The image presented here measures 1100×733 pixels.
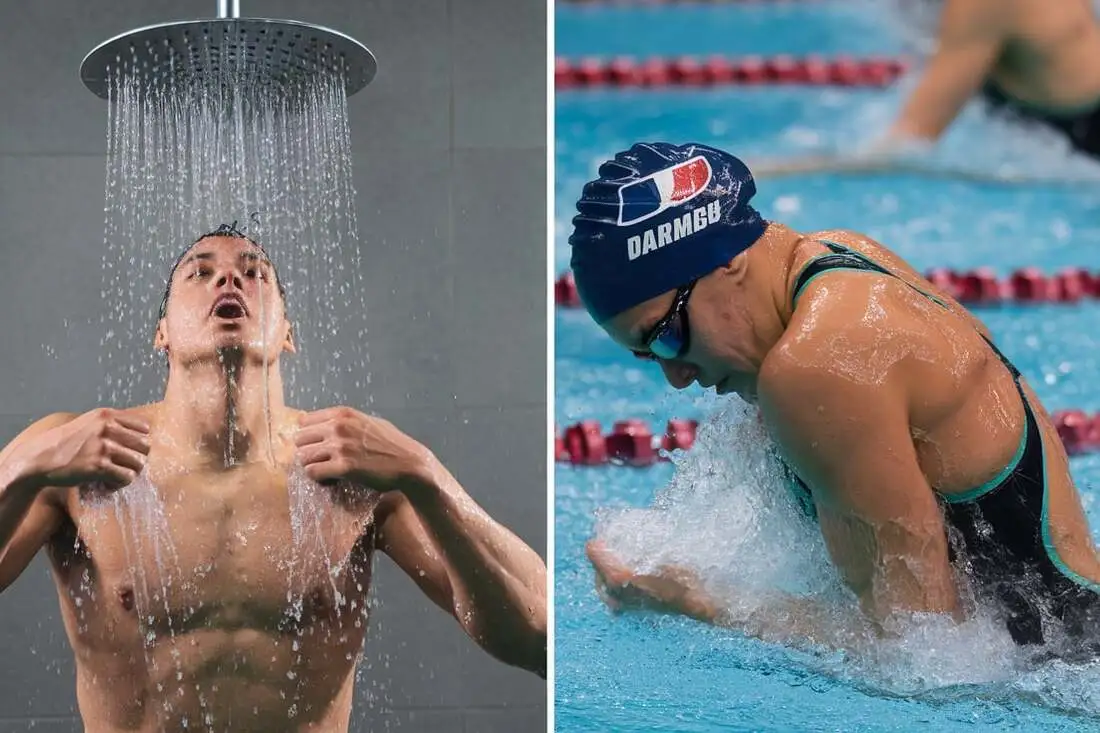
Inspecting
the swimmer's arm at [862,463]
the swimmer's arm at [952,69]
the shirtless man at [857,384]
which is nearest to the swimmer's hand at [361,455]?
the shirtless man at [857,384]

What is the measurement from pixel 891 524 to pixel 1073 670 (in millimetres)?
505

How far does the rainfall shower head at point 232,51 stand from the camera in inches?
92.7

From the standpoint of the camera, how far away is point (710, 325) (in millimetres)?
2021

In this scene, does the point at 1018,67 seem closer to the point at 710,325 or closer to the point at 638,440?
the point at 638,440

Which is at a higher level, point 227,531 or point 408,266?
point 408,266

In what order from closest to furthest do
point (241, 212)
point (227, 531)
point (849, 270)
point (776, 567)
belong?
1. point (849, 270)
2. point (776, 567)
3. point (227, 531)
4. point (241, 212)

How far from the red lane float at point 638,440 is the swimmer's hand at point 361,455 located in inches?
34.3

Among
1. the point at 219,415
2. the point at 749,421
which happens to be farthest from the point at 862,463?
the point at 219,415

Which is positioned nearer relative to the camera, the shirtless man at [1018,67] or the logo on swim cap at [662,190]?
the logo on swim cap at [662,190]

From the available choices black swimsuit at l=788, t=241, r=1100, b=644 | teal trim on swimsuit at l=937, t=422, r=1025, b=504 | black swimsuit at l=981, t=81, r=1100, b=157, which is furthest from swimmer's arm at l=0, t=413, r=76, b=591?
black swimsuit at l=981, t=81, r=1100, b=157

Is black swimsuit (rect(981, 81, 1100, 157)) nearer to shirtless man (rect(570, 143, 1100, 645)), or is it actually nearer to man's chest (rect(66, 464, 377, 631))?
shirtless man (rect(570, 143, 1100, 645))

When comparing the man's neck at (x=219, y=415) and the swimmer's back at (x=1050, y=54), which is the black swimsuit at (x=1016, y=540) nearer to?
the man's neck at (x=219, y=415)

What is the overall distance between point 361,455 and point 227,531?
32cm

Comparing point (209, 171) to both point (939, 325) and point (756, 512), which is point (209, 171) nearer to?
point (756, 512)
